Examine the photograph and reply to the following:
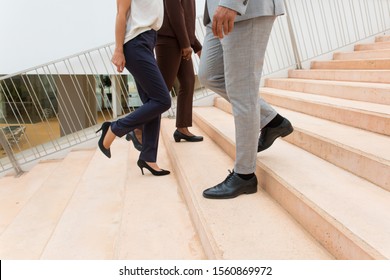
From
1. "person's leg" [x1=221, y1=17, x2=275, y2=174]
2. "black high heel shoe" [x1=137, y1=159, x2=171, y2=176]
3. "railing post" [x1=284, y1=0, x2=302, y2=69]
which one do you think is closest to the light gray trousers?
"person's leg" [x1=221, y1=17, x2=275, y2=174]

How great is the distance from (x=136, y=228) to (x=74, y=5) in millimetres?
3933

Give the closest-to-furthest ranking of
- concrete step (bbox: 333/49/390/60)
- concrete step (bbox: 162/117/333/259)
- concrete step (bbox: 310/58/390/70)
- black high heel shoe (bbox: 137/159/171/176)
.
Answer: concrete step (bbox: 162/117/333/259) → black high heel shoe (bbox: 137/159/171/176) → concrete step (bbox: 310/58/390/70) → concrete step (bbox: 333/49/390/60)

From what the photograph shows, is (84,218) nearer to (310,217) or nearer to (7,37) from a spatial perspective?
(310,217)

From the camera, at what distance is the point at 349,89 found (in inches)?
113

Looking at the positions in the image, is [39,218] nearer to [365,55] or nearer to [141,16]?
[141,16]

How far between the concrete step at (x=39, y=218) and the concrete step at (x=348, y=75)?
2.65 metres

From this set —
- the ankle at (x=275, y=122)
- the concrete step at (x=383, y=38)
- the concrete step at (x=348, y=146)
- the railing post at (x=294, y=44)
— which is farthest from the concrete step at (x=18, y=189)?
the concrete step at (x=383, y=38)

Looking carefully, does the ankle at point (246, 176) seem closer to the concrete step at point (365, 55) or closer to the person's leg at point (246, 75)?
the person's leg at point (246, 75)

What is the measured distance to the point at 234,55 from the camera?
1.52m

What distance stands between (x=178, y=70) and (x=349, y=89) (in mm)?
1355

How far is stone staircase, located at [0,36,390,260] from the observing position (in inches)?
50.0

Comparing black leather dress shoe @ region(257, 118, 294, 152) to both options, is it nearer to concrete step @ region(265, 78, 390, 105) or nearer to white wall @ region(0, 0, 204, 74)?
concrete step @ region(265, 78, 390, 105)

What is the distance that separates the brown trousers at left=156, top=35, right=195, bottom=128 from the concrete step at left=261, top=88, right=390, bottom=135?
0.93 metres

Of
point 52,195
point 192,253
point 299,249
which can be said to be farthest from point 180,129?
point 299,249
